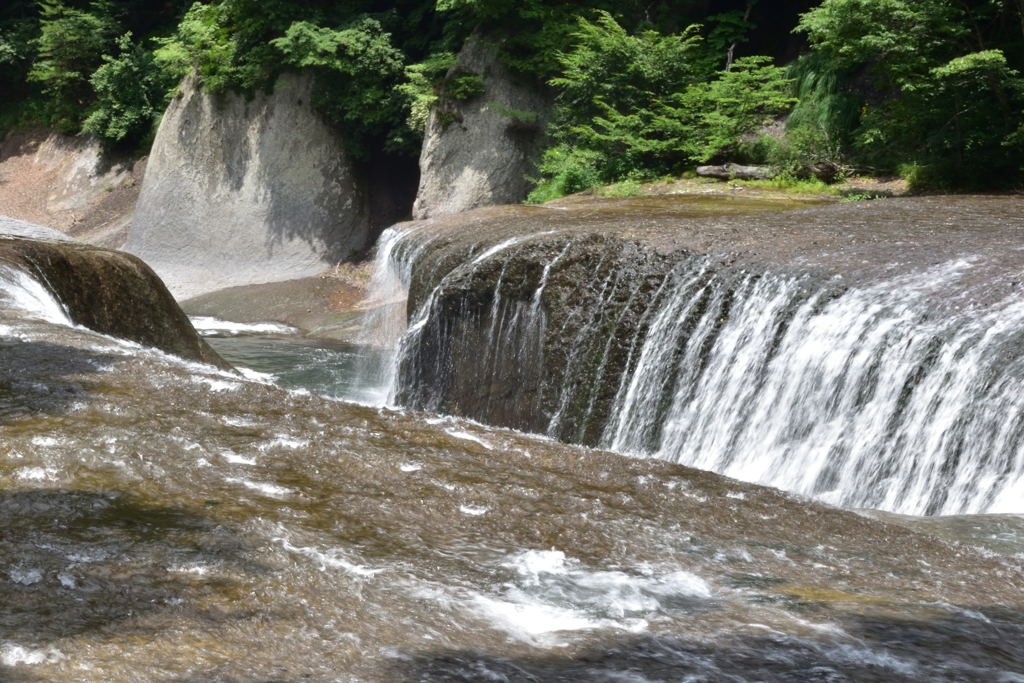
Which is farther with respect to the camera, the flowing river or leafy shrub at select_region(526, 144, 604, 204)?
leafy shrub at select_region(526, 144, 604, 204)

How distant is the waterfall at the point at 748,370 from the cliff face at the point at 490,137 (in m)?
9.95

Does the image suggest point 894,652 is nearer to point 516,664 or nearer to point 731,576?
point 731,576

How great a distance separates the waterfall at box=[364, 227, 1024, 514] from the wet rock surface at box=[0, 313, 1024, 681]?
2204 millimetres

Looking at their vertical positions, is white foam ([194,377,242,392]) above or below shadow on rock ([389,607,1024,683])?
above

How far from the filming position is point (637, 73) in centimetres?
1812

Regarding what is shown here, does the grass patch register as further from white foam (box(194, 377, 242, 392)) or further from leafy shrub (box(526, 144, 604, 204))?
white foam (box(194, 377, 242, 392))

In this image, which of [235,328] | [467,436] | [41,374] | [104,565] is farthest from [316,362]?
[104,565]

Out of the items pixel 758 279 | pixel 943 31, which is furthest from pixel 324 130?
pixel 758 279

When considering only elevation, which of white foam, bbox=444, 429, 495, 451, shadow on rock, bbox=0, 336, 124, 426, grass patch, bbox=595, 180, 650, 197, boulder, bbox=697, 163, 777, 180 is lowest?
white foam, bbox=444, 429, 495, 451

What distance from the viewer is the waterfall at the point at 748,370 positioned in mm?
5953

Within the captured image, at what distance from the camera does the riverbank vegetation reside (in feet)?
40.6

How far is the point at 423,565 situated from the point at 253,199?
74.5 ft

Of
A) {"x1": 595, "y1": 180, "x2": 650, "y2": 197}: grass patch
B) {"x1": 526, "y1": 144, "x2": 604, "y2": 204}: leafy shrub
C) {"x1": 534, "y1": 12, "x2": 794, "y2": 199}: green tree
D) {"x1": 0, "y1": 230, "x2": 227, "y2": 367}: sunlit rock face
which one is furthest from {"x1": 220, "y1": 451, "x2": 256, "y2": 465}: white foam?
{"x1": 526, "y1": 144, "x2": 604, "y2": 204}: leafy shrub

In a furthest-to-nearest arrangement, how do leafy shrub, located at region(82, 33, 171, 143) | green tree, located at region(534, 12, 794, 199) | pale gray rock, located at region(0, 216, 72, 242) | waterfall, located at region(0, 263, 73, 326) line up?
leafy shrub, located at region(82, 33, 171, 143), green tree, located at region(534, 12, 794, 199), pale gray rock, located at region(0, 216, 72, 242), waterfall, located at region(0, 263, 73, 326)
